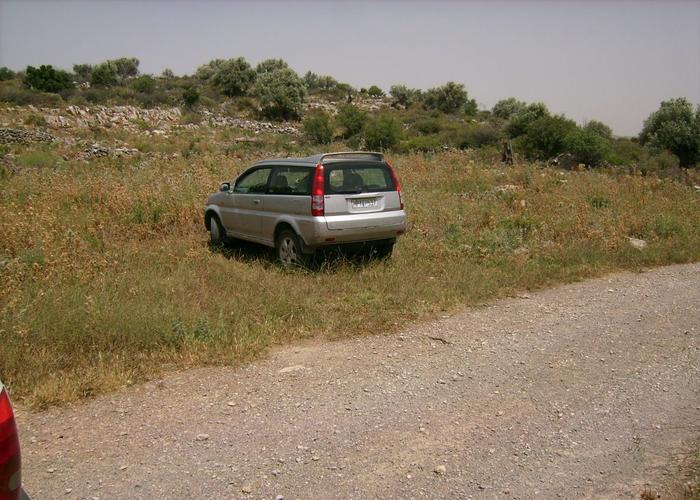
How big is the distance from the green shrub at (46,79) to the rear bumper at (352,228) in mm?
41977

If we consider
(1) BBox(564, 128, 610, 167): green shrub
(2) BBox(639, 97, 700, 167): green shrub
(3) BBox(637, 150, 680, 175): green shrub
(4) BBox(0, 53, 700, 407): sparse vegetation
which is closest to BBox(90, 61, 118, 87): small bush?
(4) BBox(0, 53, 700, 407): sparse vegetation

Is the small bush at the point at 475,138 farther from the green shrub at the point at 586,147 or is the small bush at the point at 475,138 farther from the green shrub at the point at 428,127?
the green shrub at the point at 586,147

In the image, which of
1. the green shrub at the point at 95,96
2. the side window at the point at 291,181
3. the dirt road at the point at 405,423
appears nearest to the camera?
the dirt road at the point at 405,423

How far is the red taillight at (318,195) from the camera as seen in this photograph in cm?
796

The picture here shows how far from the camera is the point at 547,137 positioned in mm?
22750

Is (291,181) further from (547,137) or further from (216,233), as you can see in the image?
(547,137)

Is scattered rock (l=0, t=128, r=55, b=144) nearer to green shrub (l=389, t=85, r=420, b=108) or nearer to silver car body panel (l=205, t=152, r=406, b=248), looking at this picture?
silver car body panel (l=205, t=152, r=406, b=248)

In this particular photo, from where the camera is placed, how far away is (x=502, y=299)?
7.52 m

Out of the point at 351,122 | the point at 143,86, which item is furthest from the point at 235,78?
the point at 351,122

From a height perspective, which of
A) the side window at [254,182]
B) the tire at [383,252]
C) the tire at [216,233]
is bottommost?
the tire at [383,252]

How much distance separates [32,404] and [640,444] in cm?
468

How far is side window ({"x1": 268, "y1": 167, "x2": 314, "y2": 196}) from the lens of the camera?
8188 millimetres

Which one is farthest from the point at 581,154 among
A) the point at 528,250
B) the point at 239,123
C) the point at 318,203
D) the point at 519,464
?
the point at 239,123

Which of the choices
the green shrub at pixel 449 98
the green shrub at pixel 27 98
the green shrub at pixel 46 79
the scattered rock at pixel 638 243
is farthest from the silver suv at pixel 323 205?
the green shrub at pixel 449 98
